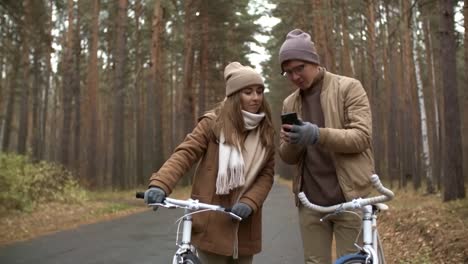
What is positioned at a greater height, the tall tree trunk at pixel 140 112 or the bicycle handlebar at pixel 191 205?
the tall tree trunk at pixel 140 112

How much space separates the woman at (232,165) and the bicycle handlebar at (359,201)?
1.20ft

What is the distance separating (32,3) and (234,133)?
14.8m

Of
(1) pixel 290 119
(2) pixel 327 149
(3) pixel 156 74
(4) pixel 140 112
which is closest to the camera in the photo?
(1) pixel 290 119

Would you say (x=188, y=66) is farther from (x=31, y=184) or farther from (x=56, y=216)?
(x=56, y=216)

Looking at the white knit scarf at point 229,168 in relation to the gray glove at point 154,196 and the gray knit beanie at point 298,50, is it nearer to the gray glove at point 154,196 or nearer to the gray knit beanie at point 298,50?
the gray glove at point 154,196

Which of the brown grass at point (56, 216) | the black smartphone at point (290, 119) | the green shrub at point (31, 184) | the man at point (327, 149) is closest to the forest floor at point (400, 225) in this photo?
the brown grass at point (56, 216)

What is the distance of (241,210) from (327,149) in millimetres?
633

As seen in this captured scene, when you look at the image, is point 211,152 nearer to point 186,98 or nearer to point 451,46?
point 451,46

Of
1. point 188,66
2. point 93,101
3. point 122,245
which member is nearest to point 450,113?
point 122,245

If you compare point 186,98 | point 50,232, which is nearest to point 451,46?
point 50,232

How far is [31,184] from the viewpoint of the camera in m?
15.8

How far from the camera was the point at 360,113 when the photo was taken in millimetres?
3186

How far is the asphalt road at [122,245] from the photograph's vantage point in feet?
27.1

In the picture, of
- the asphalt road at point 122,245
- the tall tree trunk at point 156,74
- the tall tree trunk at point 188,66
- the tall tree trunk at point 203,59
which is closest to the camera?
the asphalt road at point 122,245
